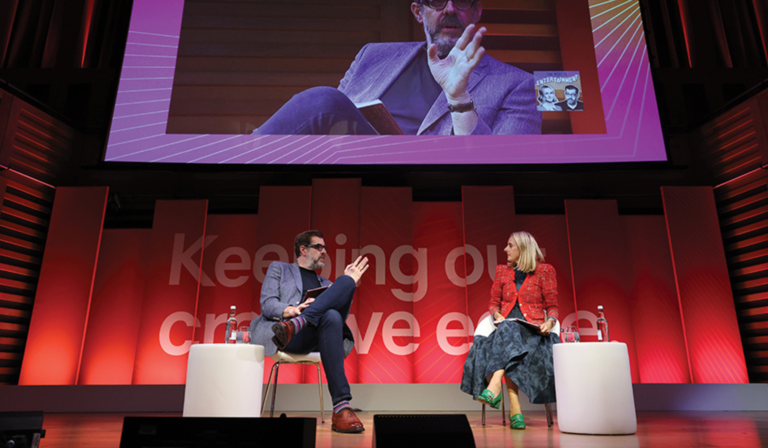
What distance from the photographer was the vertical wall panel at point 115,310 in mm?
4258

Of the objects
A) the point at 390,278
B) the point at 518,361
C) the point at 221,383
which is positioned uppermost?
the point at 390,278

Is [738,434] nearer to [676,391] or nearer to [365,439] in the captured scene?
[365,439]

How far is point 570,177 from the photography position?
16.0 ft

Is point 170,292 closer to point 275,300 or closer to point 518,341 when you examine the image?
point 275,300

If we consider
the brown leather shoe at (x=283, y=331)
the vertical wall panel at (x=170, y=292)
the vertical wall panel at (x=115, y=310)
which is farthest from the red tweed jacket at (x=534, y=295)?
the vertical wall panel at (x=115, y=310)

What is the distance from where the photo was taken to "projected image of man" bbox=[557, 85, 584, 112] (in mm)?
4375

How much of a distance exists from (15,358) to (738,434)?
500cm

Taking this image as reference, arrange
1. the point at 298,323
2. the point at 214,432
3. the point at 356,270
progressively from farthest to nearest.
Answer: the point at 356,270 → the point at 298,323 → the point at 214,432

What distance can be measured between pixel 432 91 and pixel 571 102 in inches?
48.8

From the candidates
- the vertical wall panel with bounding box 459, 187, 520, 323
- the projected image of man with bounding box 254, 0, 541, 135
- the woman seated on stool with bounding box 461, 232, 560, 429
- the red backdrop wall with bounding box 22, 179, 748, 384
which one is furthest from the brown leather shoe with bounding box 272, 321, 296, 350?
the projected image of man with bounding box 254, 0, 541, 135

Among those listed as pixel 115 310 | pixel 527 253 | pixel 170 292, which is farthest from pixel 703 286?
pixel 115 310

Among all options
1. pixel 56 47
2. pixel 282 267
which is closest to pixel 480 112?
pixel 282 267

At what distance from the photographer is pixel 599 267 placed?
14.4ft

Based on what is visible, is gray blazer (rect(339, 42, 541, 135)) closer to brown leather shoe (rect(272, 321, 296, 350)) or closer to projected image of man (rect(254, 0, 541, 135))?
projected image of man (rect(254, 0, 541, 135))
